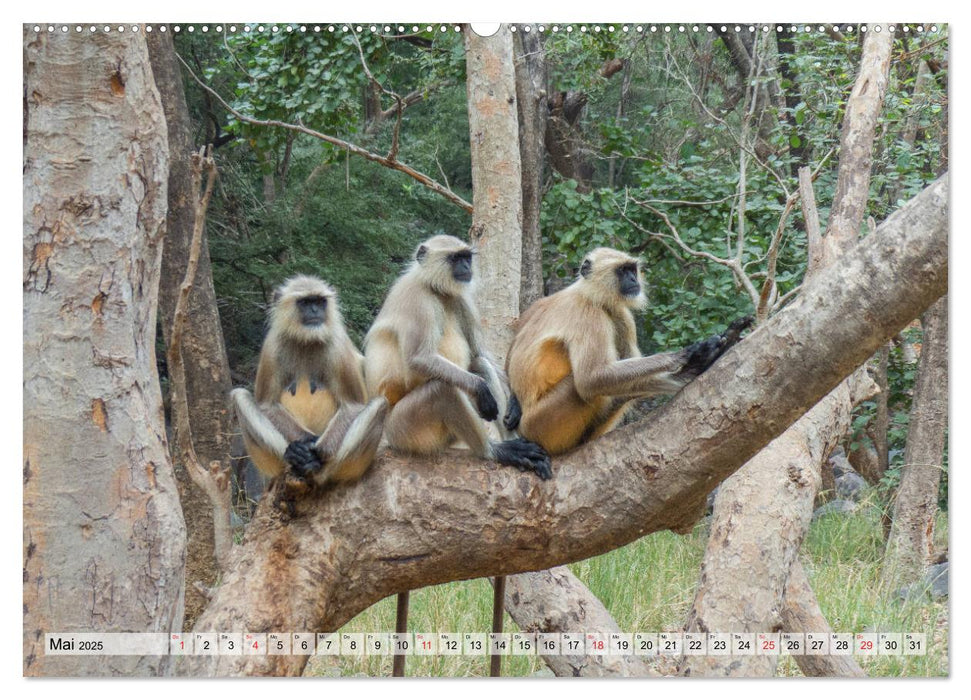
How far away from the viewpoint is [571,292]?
12.9ft

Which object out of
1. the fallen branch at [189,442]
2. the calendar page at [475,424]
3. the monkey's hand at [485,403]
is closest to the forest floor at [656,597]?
the calendar page at [475,424]

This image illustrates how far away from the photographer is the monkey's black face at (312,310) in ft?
13.0

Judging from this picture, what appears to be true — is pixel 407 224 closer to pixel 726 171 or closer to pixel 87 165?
pixel 726 171

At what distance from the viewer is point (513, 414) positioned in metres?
3.96

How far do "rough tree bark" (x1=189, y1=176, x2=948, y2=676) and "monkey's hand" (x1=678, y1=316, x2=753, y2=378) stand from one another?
8 centimetres

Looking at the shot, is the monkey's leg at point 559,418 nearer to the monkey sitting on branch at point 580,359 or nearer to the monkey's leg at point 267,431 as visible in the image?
the monkey sitting on branch at point 580,359

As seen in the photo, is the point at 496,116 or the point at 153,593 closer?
the point at 153,593

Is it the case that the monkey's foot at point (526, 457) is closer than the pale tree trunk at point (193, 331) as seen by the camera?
Yes

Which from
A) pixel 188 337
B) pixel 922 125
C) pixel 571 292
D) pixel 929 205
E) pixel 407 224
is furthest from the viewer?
pixel 407 224

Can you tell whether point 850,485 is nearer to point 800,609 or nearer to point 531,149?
point 531,149

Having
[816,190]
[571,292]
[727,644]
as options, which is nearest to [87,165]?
[571,292]

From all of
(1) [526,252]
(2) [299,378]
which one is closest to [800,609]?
(2) [299,378]

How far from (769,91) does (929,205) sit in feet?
20.3

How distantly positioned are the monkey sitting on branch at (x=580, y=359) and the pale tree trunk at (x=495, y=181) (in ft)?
5.54
